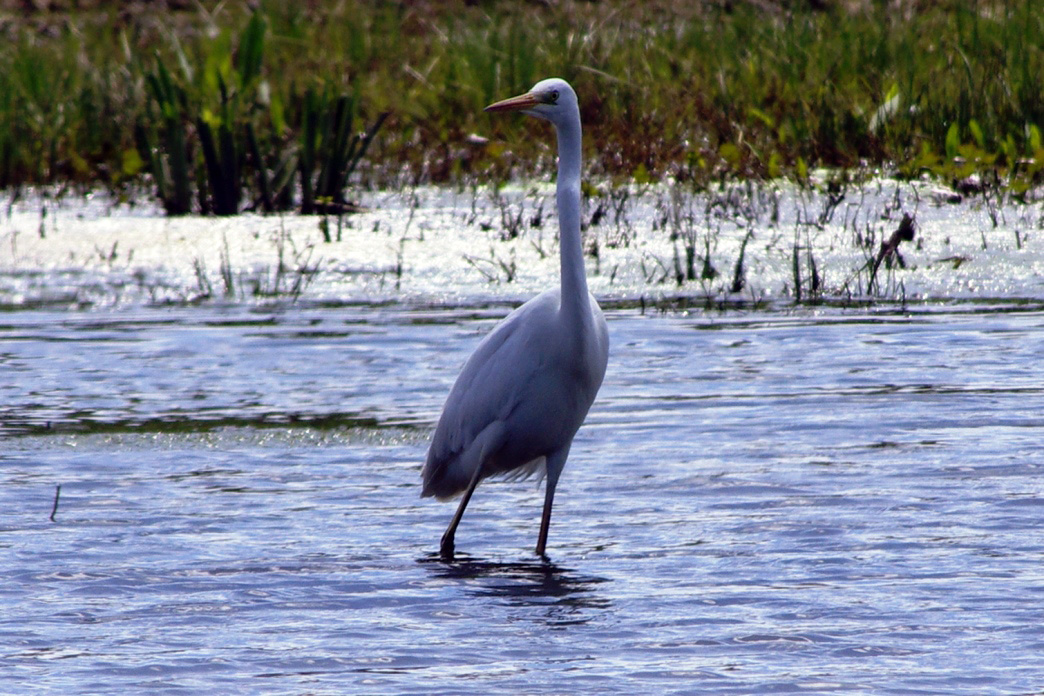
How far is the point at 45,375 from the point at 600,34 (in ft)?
22.4

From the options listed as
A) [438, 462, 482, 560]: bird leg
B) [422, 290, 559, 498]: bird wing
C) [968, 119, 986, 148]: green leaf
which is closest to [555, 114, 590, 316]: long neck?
[422, 290, 559, 498]: bird wing

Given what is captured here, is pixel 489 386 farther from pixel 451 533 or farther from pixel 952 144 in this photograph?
pixel 952 144

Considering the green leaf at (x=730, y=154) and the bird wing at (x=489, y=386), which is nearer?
the bird wing at (x=489, y=386)

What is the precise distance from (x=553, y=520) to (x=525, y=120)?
7282 millimetres

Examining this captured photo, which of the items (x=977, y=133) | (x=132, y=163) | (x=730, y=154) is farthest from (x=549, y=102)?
(x=132, y=163)

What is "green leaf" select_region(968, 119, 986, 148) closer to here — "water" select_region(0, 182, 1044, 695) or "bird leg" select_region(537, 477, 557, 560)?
"water" select_region(0, 182, 1044, 695)

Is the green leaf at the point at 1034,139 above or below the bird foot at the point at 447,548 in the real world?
above

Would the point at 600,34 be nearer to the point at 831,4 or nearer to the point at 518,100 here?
the point at 831,4

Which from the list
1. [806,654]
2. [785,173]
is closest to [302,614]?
[806,654]

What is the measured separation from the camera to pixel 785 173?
1083 centimetres

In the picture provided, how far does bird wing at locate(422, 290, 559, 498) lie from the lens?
4977 millimetres

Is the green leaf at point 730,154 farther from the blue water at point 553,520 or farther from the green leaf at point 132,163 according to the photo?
the green leaf at point 132,163

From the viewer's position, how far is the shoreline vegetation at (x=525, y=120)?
10766 millimetres

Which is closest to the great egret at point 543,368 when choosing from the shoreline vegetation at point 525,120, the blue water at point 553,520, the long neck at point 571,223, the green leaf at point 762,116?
the long neck at point 571,223
